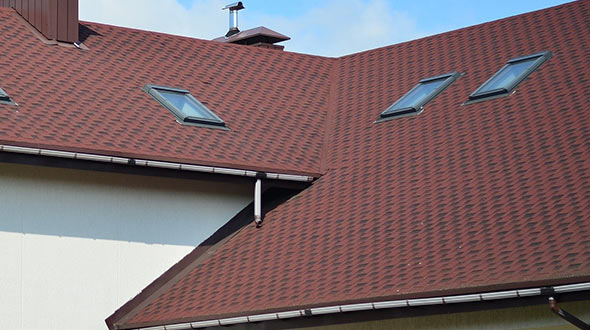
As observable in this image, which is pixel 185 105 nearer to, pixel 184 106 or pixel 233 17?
pixel 184 106

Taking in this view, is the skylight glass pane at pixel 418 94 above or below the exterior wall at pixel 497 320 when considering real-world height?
above

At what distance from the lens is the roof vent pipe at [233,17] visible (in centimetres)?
2411

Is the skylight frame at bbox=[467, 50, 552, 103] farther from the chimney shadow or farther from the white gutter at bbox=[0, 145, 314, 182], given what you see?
the chimney shadow

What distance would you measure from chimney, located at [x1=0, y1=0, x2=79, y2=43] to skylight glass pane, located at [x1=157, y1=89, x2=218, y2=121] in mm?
1793

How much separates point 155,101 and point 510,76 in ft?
17.6

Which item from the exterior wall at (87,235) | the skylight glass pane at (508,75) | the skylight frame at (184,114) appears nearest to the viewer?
the exterior wall at (87,235)

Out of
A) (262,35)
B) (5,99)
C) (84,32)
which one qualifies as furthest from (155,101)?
(262,35)

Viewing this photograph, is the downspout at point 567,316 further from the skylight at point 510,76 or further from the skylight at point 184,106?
the skylight at point 184,106

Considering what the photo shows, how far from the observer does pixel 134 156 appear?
51.6 feet

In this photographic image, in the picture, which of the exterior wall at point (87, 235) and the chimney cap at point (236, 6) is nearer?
the exterior wall at point (87, 235)

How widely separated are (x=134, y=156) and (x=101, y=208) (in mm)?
899

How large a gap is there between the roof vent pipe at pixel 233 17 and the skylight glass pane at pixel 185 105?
6026 millimetres

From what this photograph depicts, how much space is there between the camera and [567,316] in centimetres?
1151

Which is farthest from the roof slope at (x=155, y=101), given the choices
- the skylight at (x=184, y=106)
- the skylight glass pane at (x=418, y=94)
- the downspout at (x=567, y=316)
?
the downspout at (x=567, y=316)
